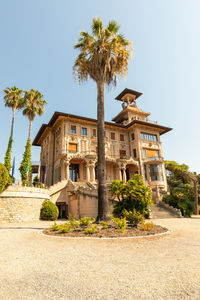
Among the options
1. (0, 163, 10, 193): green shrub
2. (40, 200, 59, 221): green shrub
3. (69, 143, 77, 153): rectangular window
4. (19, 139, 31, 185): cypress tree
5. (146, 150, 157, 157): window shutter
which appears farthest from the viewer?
(146, 150, 157, 157): window shutter

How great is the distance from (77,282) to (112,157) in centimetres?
3023

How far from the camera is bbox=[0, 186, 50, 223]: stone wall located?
59.9 ft

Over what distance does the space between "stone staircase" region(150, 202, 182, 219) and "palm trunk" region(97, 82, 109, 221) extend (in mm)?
10917

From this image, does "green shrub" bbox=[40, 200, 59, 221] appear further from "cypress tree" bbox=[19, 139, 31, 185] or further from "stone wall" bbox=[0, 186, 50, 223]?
"cypress tree" bbox=[19, 139, 31, 185]

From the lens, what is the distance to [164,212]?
21.8m

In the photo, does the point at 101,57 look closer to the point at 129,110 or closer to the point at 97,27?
the point at 97,27

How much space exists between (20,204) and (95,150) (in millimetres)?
16772

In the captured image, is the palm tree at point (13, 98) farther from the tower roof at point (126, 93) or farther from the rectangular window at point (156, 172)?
the rectangular window at point (156, 172)

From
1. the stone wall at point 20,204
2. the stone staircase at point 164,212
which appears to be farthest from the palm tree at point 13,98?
the stone staircase at point 164,212

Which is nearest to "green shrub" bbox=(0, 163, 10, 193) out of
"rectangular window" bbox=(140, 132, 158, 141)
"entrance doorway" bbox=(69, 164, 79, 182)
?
"entrance doorway" bbox=(69, 164, 79, 182)

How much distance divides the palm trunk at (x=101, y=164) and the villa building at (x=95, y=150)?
16.0m

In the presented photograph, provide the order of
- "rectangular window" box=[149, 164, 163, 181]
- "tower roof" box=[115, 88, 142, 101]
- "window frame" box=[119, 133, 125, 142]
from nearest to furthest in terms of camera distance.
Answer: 1. "rectangular window" box=[149, 164, 163, 181]
2. "window frame" box=[119, 133, 125, 142]
3. "tower roof" box=[115, 88, 142, 101]

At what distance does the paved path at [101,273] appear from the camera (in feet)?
10.6

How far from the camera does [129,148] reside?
121ft
